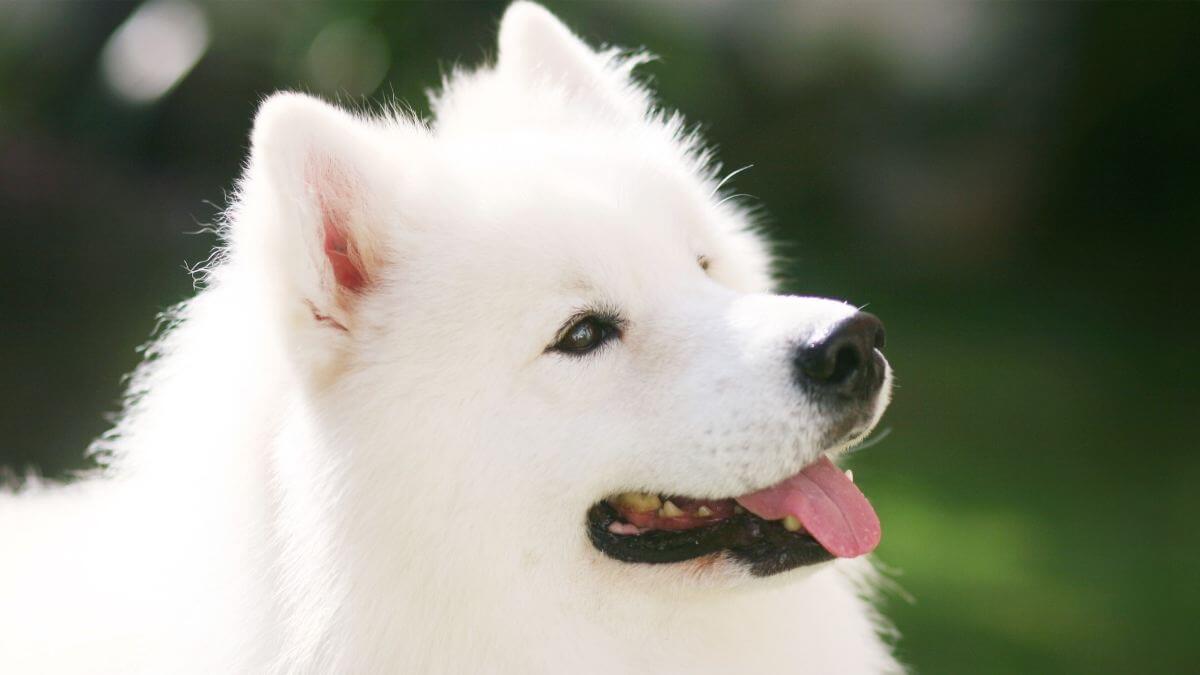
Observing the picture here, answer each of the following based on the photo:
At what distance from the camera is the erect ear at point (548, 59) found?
2.89 metres

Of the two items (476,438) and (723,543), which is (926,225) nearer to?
(723,543)

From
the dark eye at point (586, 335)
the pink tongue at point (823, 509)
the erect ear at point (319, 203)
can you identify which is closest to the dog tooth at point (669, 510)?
the pink tongue at point (823, 509)

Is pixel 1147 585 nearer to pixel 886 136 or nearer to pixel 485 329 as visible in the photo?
pixel 485 329

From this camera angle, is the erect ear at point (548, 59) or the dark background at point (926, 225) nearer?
the erect ear at point (548, 59)

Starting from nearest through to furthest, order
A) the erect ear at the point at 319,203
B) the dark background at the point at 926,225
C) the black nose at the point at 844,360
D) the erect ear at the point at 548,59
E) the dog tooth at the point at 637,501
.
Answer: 1. the erect ear at the point at 319,203
2. the black nose at the point at 844,360
3. the dog tooth at the point at 637,501
4. the erect ear at the point at 548,59
5. the dark background at the point at 926,225

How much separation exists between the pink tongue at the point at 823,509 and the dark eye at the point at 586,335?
0.42 meters

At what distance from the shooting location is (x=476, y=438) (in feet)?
6.77

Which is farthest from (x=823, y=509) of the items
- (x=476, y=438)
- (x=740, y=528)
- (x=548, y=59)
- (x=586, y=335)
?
(x=548, y=59)

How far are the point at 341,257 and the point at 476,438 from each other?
449 mm

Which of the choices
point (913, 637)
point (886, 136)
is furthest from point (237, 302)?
point (886, 136)

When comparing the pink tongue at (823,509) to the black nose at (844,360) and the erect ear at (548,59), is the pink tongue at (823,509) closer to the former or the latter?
the black nose at (844,360)

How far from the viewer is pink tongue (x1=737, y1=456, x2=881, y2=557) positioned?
2150mm

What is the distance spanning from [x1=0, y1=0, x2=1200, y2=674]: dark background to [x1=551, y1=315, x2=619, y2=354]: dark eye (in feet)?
8.95

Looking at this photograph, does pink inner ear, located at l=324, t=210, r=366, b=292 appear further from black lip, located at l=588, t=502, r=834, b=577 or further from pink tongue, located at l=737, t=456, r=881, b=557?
pink tongue, located at l=737, t=456, r=881, b=557
